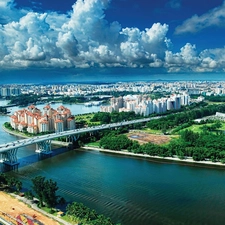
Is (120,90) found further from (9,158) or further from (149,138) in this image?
(9,158)

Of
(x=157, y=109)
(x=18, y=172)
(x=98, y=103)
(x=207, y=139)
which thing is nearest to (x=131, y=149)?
(x=207, y=139)

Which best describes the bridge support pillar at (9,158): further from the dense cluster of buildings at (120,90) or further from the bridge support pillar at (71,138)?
the dense cluster of buildings at (120,90)

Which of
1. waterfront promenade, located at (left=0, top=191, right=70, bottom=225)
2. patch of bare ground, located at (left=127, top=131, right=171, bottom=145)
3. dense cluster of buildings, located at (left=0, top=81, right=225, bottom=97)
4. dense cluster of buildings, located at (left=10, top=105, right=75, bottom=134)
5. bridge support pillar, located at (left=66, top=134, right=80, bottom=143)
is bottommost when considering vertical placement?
waterfront promenade, located at (left=0, top=191, right=70, bottom=225)

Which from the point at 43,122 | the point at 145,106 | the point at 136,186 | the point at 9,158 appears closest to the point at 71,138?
the point at 43,122

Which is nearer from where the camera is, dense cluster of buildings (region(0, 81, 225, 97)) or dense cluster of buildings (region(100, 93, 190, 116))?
dense cluster of buildings (region(100, 93, 190, 116))

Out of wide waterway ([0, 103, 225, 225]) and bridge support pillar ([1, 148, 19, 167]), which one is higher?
bridge support pillar ([1, 148, 19, 167])

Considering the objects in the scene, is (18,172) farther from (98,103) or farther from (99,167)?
(98,103)

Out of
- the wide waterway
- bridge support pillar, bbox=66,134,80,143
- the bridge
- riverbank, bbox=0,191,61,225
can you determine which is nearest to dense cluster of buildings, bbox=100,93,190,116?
the bridge

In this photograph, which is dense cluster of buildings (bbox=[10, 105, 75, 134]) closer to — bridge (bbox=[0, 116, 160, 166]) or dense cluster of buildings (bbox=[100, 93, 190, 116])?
bridge (bbox=[0, 116, 160, 166])
